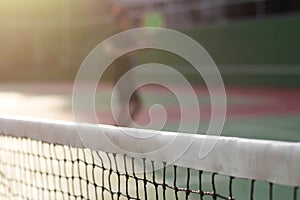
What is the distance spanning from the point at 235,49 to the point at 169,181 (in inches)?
352

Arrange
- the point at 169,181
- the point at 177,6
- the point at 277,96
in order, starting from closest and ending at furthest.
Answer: the point at 169,181
the point at 277,96
the point at 177,6

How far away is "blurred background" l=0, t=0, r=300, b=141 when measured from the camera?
322 inches

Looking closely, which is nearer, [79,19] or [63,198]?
[63,198]

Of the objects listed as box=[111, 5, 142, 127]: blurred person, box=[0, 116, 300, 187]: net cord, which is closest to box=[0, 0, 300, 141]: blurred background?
box=[111, 5, 142, 127]: blurred person

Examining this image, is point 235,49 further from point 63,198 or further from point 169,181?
point 63,198

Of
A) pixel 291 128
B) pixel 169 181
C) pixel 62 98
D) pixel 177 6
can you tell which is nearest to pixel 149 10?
pixel 177 6

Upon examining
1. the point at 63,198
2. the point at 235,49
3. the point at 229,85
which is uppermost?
the point at 63,198

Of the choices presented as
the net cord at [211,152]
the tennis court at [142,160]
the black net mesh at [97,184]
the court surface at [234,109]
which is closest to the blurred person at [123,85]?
the tennis court at [142,160]

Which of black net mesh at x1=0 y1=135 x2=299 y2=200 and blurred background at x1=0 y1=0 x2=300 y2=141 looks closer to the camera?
black net mesh at x1=0 y1=135 x2=299 y2=200

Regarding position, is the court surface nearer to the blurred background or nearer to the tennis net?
the blurred background

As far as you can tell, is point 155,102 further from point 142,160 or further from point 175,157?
A: point 175,157

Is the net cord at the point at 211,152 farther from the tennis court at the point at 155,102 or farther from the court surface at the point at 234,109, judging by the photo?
the court surface at the point at 234,109

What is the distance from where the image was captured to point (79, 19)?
17.6 meters

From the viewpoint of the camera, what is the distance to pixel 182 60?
13.6m
